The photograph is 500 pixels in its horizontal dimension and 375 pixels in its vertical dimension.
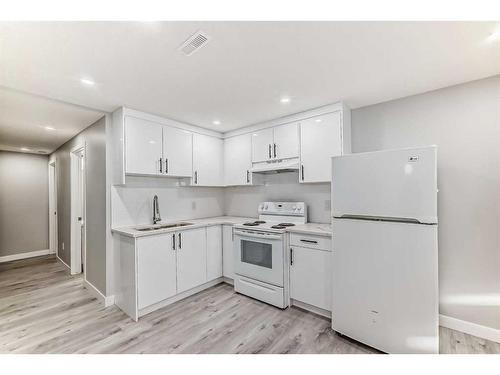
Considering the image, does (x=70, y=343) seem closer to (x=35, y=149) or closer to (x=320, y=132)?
(x=320, y=132)

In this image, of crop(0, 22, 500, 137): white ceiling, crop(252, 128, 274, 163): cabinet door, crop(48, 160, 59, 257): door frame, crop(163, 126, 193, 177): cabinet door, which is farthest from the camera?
crop(48, 160, 59, 257): door frame

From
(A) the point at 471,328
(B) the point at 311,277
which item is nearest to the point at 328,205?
(B) the point at 311,277

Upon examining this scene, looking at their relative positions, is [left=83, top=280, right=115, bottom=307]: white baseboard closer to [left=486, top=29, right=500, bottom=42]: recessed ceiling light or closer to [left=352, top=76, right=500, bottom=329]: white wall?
[left=352, top=76, right=500, bottom=329]: white wall

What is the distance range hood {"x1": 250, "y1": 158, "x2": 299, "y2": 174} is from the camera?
9.59 feet

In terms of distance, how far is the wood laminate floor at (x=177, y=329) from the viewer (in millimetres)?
1958

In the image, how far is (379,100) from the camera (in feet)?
8.34

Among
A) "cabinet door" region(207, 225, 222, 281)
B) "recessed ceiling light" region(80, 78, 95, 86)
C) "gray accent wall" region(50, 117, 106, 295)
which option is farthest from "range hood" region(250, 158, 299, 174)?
"recessed ceiling light" region(80, 78, 95, 86)

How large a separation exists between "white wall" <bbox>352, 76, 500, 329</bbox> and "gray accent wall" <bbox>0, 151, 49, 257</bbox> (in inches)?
274

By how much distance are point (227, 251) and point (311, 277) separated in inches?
51.2

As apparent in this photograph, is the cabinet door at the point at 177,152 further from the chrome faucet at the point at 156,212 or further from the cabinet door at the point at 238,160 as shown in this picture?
the cabinet door at the point at 238,160

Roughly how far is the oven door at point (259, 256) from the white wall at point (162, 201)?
1015mm

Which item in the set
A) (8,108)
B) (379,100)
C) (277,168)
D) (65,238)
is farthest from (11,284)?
(379,100)

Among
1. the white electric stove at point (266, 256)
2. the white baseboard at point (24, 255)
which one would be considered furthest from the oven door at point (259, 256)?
the white baseboard at point (24, 255)

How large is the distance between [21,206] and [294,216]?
571cm
